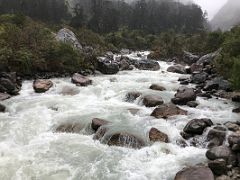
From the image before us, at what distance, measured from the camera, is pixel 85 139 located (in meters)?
14.4

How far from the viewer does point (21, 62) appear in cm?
2517

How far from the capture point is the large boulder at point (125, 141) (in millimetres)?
13766

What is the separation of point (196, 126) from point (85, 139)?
4829 mm

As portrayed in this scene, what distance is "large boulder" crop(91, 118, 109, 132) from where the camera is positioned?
1520cm

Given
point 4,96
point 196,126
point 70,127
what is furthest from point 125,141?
point 4,96

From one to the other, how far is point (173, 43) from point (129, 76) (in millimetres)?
21564

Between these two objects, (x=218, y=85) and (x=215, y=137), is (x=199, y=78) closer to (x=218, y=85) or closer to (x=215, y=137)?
(x=218, y=85)

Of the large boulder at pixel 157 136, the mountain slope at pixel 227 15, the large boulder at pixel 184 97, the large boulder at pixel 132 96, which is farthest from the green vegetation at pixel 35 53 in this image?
the mountain slope at pixel 227 15

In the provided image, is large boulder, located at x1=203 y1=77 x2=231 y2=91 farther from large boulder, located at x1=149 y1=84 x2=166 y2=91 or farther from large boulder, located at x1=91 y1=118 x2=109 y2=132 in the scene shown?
large boulder, located at x1=91 y1=118 x2=109 y2=132

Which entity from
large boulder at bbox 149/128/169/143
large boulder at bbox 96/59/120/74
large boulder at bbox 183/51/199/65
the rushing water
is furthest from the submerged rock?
large boulder at bbox 183/51/199/65

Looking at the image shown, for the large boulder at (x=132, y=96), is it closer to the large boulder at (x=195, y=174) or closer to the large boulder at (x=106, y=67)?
the large boulder at (x=106, y=67)

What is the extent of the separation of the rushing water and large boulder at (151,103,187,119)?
34cm

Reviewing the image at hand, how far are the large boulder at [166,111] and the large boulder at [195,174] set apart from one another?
17.6 feet

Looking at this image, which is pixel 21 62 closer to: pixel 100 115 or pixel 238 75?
→ pixel 100 115
